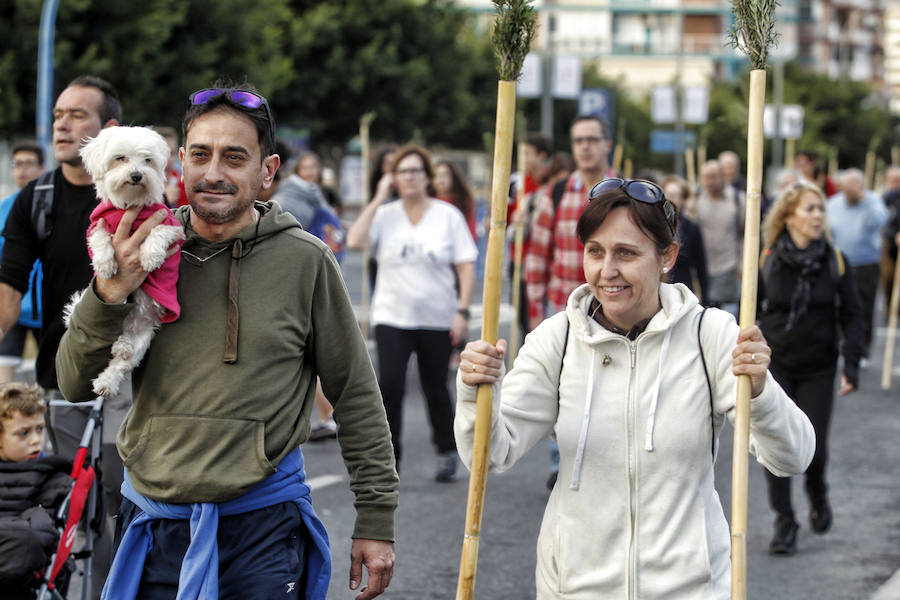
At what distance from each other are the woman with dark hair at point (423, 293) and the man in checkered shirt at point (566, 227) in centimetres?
53

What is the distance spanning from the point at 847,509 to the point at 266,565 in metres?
5.41

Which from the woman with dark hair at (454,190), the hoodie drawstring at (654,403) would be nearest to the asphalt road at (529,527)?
the woman with dark hair at (454,190)

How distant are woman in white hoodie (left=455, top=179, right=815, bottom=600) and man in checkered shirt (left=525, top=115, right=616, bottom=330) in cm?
432

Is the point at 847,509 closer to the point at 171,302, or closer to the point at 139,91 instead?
the point at 171,302

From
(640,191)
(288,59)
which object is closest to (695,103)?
(288,59)

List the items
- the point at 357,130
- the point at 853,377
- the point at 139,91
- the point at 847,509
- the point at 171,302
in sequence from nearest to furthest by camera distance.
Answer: the point at 171,302
the point at 853,377
the point at 847,509
the point at 139,91
the point at 357,130

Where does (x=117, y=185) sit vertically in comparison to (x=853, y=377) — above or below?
above

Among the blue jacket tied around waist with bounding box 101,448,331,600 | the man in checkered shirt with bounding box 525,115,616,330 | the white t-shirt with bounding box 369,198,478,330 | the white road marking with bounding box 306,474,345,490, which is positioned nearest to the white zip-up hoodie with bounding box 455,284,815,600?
the blue jacket tied around waist with bounding box 101,448,331,600

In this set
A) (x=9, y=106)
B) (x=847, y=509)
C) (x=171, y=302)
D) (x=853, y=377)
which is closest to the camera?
(x=171, y=302)

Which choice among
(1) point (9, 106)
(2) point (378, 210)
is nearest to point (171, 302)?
(2) point (378, 210)

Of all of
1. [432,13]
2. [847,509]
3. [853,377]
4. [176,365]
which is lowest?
[847,509]

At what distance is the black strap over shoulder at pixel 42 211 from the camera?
459cm

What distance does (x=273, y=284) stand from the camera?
321 cm

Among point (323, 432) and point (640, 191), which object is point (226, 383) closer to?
point (640, 191)
